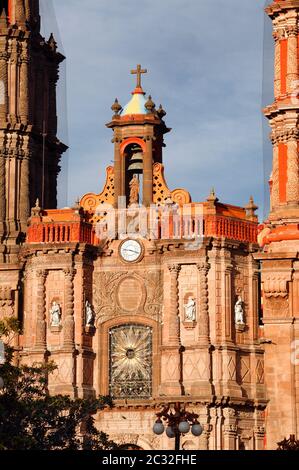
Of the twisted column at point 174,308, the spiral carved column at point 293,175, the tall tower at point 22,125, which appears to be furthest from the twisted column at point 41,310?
the spiral carved column at point 293,175

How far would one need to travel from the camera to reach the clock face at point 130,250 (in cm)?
8244

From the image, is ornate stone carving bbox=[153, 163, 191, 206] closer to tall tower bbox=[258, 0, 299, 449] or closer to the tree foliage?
tall tower bbox=[258, 0, 299, 449]

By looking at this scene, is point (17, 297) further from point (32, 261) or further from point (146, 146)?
point (146, 146)

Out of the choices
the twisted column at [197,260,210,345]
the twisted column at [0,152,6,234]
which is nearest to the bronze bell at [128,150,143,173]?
the twisted column at [197,260,210,345]

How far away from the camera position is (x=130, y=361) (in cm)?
8225

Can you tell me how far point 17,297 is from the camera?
3300 inches

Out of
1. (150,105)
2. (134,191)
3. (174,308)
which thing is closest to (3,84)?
(150,105)

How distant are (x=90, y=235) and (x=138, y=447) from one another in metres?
10.0

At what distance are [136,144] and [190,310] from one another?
8435mm

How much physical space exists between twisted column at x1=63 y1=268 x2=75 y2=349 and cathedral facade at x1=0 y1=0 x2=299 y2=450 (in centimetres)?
7

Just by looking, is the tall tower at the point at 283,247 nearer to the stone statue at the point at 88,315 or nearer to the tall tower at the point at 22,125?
the stone statue at the point at 88,315

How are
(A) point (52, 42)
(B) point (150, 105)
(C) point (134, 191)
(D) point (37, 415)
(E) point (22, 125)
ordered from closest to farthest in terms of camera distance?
(D) point (37, 415) < (B) point (150, 105) < (C) point (134, 191) < (E) point (22, 125) < (A) point (52, 42)

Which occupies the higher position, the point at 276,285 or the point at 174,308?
the point at 276,285

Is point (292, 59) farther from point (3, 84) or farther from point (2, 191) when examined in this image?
point (2, 191)
